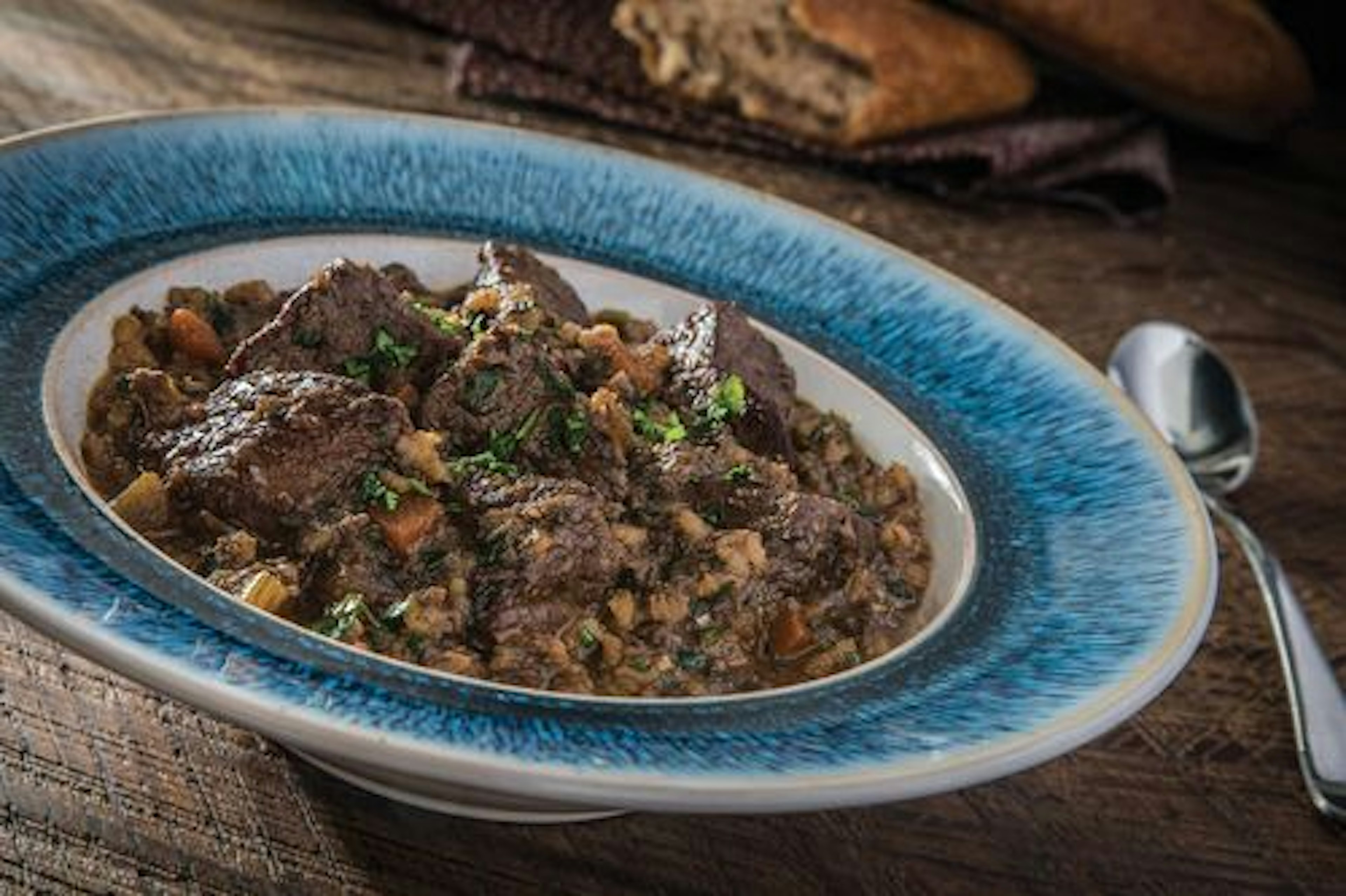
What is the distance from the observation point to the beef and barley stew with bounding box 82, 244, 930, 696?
2.79 m

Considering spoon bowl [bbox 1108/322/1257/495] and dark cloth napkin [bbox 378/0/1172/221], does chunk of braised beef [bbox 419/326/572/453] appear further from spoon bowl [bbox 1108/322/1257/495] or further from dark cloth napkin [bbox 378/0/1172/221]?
dark cloth napkin [bbox 378/0/1172/221]

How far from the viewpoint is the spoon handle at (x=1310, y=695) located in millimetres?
3357

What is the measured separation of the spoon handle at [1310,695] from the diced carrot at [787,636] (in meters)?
1.06

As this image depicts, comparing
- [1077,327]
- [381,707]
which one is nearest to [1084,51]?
[1077,327]

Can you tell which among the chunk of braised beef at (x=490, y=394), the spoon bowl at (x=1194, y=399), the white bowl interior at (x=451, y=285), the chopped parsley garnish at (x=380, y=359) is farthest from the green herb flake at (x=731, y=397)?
the spoon bowl at (x=1194, y=399)

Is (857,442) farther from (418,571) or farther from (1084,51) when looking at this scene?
(1084,51)

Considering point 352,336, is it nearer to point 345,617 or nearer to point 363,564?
Result: point 363,564

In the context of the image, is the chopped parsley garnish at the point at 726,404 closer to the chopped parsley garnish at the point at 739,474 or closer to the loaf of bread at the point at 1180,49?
the chopped parsley garnish at the point at 739,474

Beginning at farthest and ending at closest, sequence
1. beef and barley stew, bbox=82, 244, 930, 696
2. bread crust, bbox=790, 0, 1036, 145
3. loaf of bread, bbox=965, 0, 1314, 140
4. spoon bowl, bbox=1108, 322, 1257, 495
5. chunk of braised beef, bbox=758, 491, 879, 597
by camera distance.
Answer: loaf of bread, bbox=965, 0, 1314, 140 → bread crust, bbox=790, 0, 1036, 145 → spoon bowl, bbox=1108, 322, 1257, 495 → chunk of braised beef, bbox=758, 491, 879, 597 → beef and barley stew, bbox=82, 244, 930, 696

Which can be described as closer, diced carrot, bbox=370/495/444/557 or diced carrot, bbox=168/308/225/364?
diced carrot, bbox=370/495/444/557

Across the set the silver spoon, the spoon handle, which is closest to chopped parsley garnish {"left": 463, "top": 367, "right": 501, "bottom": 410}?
the silver spoon

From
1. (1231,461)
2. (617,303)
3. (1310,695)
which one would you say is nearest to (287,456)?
(617,303)

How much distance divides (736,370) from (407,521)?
81 centimetres

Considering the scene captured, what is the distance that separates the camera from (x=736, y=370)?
11.0 ft
